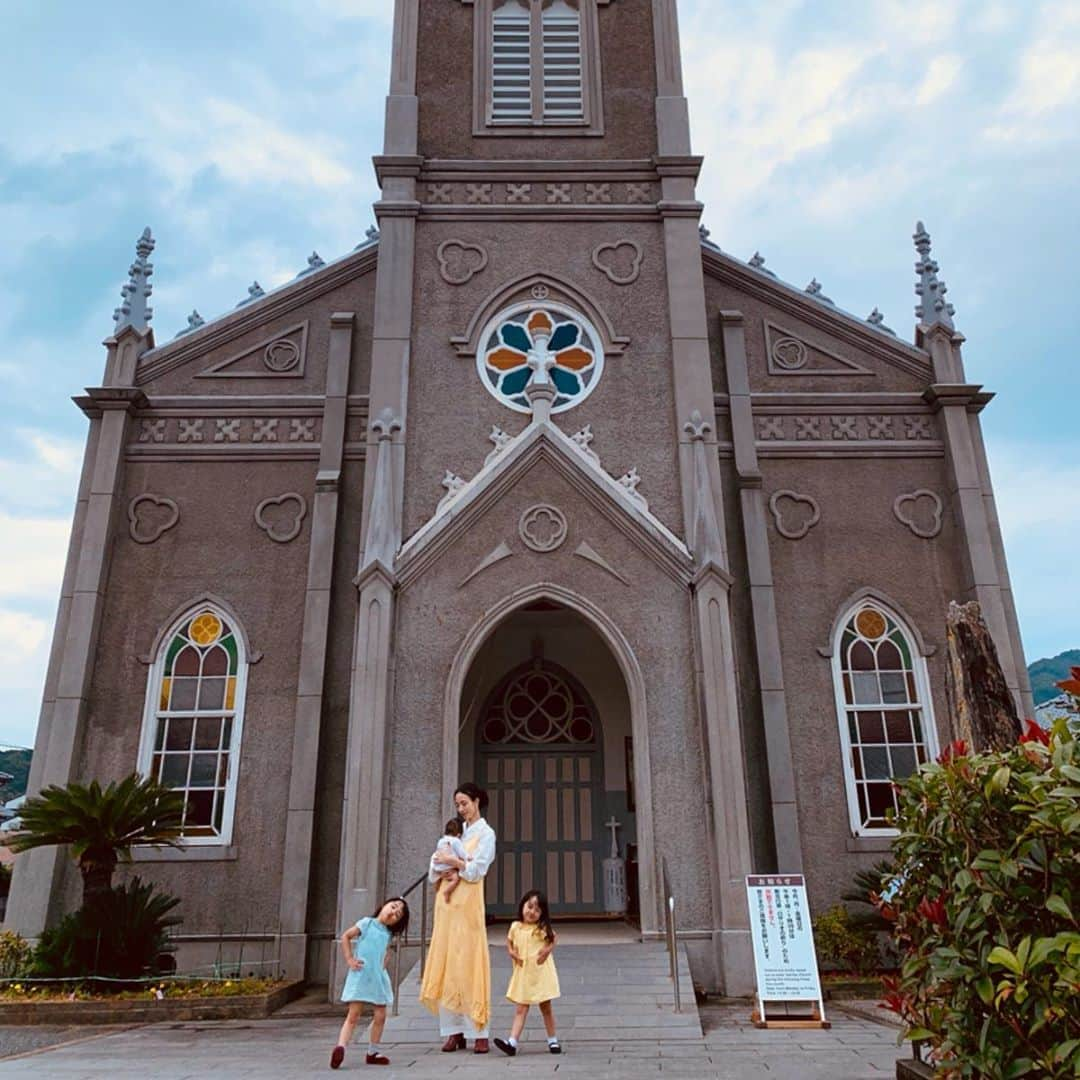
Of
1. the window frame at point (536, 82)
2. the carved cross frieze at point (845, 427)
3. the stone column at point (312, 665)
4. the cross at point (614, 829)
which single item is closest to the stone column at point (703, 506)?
the window frame at point (536, 82)

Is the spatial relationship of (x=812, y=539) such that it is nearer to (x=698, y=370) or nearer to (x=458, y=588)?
(x=698, y=370)

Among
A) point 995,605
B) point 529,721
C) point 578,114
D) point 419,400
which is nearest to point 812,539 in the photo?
point 995,605

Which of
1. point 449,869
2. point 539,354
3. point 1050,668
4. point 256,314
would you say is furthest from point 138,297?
point 1050,668

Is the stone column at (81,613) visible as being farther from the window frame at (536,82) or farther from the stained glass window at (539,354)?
the window frame at (536,82)

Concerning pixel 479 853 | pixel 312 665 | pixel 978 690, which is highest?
pixel 312 665

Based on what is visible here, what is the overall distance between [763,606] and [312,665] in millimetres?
5802

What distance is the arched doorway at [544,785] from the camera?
1298 centimetres

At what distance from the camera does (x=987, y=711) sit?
5.57m

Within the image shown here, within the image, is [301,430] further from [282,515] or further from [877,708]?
[877,708]

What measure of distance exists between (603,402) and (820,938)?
681 centimetres

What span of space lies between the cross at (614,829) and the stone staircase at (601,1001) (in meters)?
3.12

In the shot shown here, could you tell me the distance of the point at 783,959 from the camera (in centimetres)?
859

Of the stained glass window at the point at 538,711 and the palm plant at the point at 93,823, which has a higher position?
the stained glass window at the point at 538,711

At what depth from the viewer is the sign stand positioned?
27.7ft
